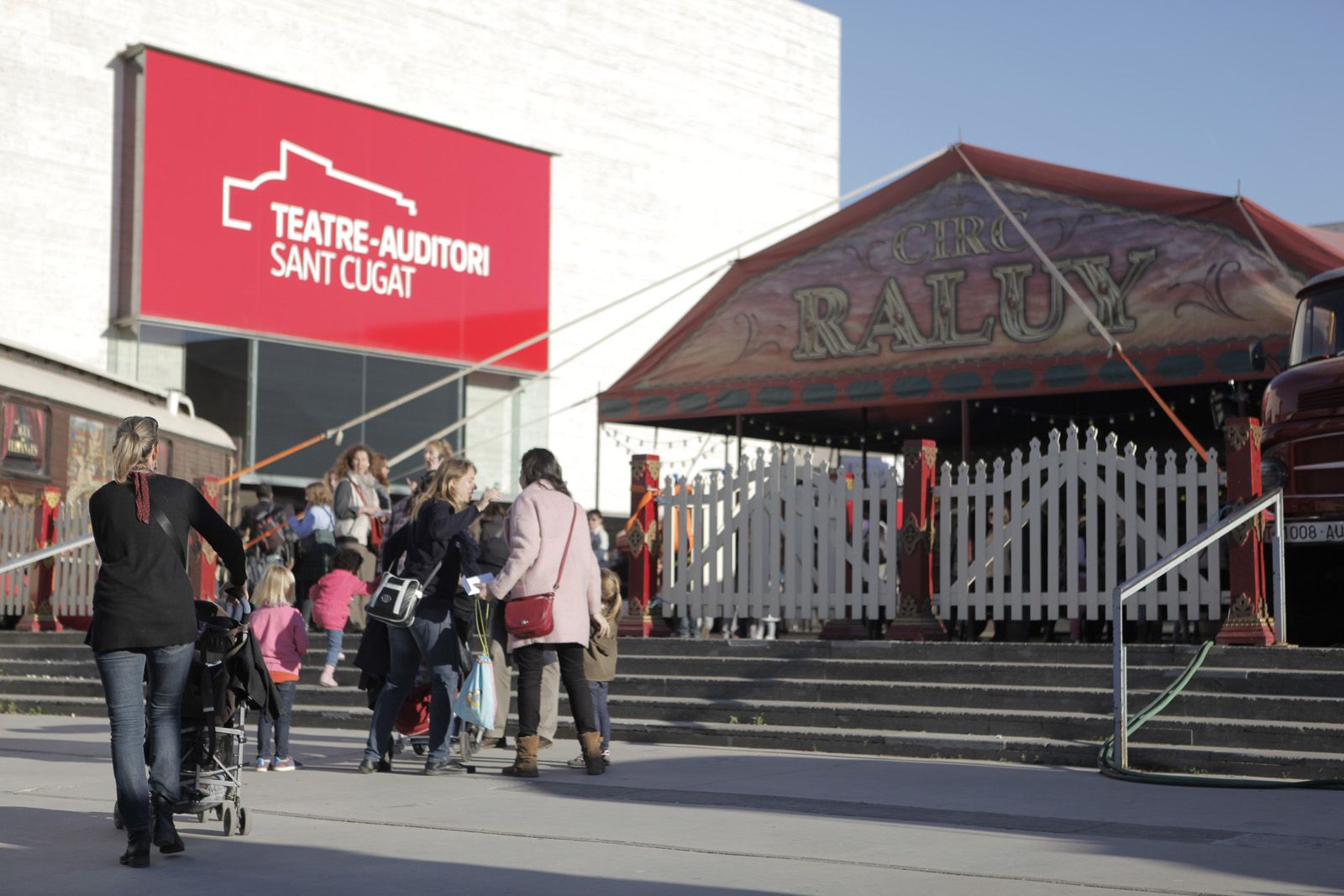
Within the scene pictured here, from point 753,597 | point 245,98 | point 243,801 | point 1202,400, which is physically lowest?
point 243,801

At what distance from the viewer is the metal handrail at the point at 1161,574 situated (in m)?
9.38

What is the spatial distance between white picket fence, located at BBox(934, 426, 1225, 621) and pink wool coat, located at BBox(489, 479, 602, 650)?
12.3 feet

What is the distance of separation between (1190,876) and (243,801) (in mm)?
4763

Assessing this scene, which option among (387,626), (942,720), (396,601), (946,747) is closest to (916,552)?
(942,720)

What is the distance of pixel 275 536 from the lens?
1661 cm

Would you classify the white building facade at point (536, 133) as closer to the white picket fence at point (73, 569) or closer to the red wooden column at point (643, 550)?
→ the white picket fence at point (73, 569)

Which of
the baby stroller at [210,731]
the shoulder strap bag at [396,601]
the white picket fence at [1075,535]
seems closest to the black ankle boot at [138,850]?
the baby stroller at [210,731]

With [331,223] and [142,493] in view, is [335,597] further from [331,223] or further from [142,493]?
[331,223]

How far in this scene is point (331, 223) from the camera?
109ft

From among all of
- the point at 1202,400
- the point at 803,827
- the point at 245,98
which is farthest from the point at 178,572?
the point at 245,98

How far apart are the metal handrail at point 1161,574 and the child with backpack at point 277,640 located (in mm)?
4809

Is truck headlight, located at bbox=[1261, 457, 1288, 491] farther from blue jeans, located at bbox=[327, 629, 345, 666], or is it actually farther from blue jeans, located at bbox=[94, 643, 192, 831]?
blue jeans, located at bbox=[94, 643, 192, 831]

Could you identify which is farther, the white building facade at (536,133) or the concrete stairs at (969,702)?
the white building facade at (536,133)

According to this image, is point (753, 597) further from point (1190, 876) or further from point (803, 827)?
point (1190, 876)
